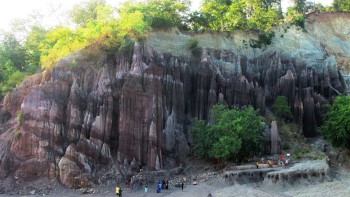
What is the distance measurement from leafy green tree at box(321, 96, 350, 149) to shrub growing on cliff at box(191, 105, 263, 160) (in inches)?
260

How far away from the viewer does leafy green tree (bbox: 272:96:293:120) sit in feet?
154

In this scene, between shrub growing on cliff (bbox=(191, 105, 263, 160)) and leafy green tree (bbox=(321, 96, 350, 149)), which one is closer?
leafy green tree (bbox=(321, 96, 350, 149))

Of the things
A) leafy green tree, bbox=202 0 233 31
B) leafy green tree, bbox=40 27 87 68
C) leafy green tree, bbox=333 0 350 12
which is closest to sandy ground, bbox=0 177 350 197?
leafy green tree, bbox=40 27 87 68

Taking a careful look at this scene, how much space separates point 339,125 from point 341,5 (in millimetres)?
37272

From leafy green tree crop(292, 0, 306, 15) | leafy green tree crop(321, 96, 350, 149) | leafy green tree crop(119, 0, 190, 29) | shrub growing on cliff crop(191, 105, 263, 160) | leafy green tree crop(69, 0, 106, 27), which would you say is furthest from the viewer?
leafy green tree crop(292, 0, 306, 15)

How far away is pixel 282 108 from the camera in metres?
46.8

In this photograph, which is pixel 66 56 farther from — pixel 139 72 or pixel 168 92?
pixel 168 92

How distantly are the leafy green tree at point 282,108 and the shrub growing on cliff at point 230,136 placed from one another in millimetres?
8289

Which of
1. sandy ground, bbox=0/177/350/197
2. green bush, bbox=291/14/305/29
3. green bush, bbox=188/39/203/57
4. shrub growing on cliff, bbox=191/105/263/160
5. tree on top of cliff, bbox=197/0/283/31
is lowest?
sandy ground, bbox=0/177/350/197

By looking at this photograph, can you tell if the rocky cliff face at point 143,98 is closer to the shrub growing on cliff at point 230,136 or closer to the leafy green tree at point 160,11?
the leafy green tree at point 160,11

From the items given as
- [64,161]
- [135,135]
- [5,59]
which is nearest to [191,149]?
[135,135]

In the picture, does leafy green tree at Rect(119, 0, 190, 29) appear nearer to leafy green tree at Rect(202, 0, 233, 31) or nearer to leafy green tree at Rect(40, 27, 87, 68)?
leafy green tree at Rect(202, 0, 233, 31)

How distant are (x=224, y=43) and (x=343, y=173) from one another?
1049 inches

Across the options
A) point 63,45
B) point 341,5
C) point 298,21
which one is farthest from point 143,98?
point 341,5
